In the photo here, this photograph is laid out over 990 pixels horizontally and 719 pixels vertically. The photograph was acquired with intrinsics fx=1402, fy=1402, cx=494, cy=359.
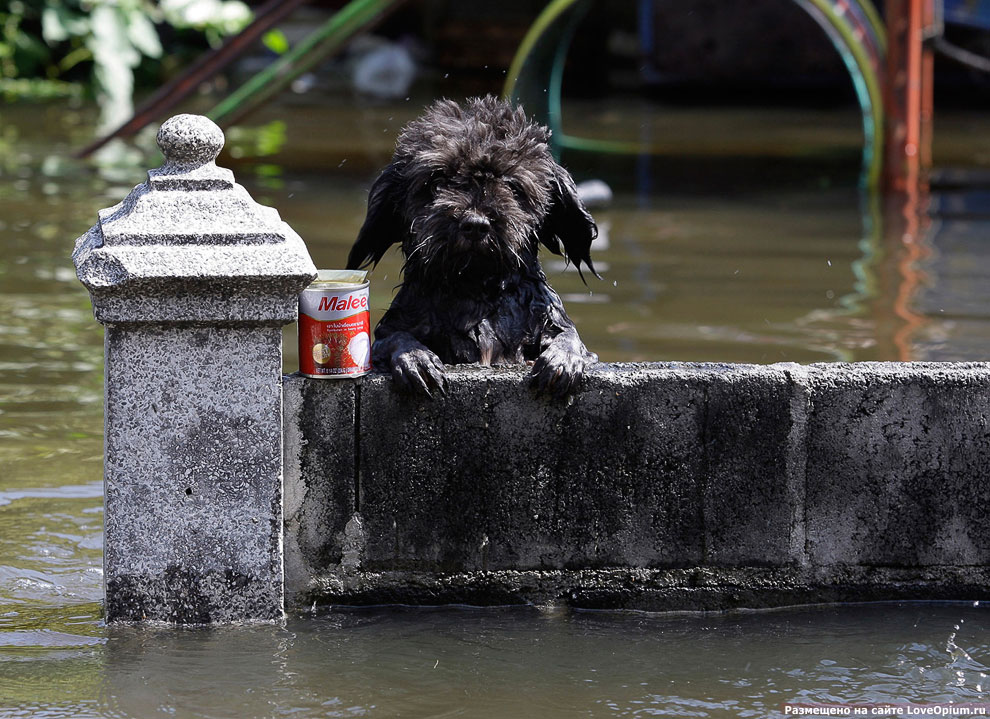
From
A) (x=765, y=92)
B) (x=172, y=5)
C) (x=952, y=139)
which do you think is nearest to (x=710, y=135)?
(x=952, y=139)

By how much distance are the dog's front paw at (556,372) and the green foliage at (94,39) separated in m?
12.7

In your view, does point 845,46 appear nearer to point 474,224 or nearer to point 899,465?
point 899,465

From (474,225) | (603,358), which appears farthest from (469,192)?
(603,358)

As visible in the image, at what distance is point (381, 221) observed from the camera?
4773mm

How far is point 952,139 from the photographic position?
594 inches

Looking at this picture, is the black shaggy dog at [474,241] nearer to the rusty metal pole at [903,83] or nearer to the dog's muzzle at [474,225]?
the dog's muzzle at [474,225]

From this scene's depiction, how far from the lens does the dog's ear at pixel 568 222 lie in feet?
15.5

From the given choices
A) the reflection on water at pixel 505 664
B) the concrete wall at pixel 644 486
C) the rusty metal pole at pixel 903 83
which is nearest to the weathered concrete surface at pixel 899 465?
the concrete wall at pixel 644 486

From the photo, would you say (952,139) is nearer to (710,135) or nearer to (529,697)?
(710,135)

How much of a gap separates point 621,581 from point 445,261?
120 centimetres

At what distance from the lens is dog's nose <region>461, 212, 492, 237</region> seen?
438 cm

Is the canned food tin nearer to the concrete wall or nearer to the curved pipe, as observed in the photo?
the concrete wall

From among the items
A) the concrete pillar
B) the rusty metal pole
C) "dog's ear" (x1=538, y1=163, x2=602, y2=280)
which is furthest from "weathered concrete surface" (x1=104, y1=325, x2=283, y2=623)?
the rusty metal pole

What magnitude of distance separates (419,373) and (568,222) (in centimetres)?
86
